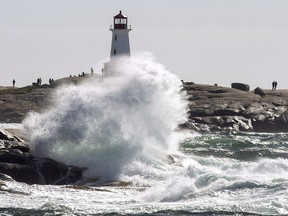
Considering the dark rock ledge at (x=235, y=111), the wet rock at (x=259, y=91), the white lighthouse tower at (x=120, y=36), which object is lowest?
the dark rock ledge at (x=235, y=111)

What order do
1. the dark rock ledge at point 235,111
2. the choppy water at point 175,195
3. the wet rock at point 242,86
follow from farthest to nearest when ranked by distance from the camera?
the wet rock at point 242,86 < the dark rock ledge at point 235,111 < the choppy water at point 175,195

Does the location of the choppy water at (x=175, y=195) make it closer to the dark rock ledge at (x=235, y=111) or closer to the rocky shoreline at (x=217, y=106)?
the rocky shoreline at (x=217, y=106)

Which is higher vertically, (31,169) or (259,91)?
(259,91)

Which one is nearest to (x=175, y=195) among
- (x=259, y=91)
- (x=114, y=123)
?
(x=114, y=123)

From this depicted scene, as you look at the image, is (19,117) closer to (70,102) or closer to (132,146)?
(70,102)

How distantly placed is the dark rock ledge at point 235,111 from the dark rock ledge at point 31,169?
29857 mm

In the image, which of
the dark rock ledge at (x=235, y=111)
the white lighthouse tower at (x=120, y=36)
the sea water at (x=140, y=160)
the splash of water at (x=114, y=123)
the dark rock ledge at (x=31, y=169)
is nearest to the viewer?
the sea water at (x=140, y=160)

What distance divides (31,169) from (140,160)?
571cm

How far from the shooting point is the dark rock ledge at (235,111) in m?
69.6

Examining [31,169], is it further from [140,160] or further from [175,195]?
[175,195]

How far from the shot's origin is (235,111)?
72062mm

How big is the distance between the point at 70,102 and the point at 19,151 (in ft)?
Result: 25.6

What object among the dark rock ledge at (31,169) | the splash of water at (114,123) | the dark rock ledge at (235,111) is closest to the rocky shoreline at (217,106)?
the dark rock ledge at (235,111)

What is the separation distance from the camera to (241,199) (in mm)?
30734
